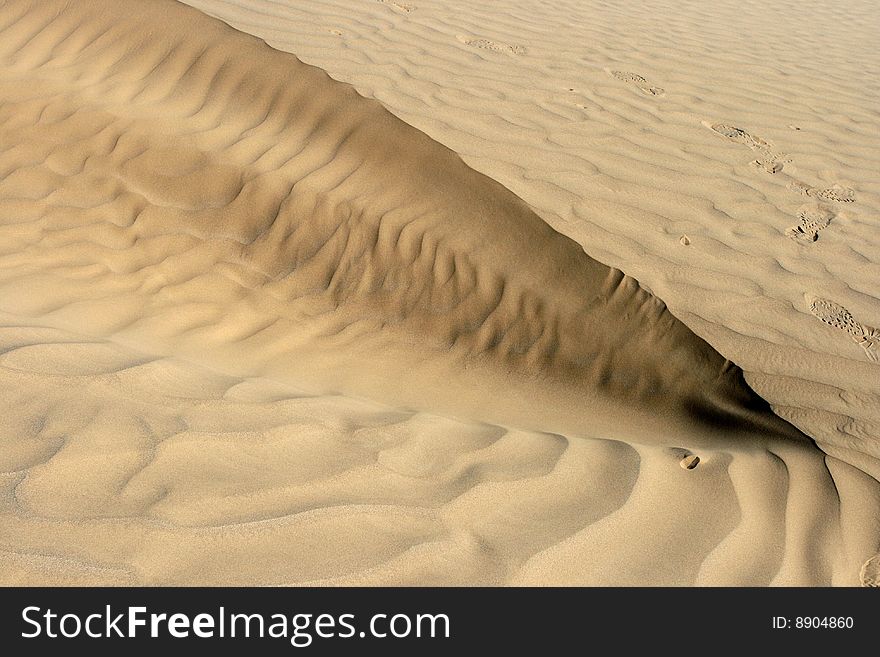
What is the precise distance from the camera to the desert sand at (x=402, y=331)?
5.97 feet

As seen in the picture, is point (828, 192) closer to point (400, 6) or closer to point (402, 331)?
point (402, 331)

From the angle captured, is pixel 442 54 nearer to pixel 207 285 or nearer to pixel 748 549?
pixel 207 285

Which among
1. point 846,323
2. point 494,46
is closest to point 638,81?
point 494,46

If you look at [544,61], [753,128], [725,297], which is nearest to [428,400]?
[725,297]

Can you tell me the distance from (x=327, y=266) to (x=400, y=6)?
16.5ft

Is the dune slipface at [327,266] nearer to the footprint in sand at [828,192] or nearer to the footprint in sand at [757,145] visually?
the footprint in sand at [828,192]

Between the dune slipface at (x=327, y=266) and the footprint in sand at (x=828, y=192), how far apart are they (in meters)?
2.17

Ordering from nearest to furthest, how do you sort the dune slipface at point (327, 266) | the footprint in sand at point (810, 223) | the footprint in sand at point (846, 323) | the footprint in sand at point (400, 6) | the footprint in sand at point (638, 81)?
1. the dune slipface at point (327, 266)
2. the footprint in sand at point (846, 323)
3. the footprint in sand at point (810, 223)
4. the footprint in sand at point (638, 81)
5. the footprint in sand at point (400, 6)

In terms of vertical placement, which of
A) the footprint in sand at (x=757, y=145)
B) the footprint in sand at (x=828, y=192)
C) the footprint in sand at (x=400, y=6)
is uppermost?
the footprint in sand at (x=400, y=6)

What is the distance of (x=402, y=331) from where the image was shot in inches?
109

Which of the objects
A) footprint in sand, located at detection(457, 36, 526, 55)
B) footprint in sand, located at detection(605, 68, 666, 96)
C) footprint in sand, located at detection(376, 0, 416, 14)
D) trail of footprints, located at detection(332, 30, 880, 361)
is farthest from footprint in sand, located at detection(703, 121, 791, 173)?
footprint in sand, located at detection(376, 0, 416, 14)

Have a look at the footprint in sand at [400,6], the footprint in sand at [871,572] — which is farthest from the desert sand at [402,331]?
the footprint in sand at [400,6]

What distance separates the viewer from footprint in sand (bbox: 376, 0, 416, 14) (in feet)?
23.3

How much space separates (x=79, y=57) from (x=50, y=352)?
2511mm
